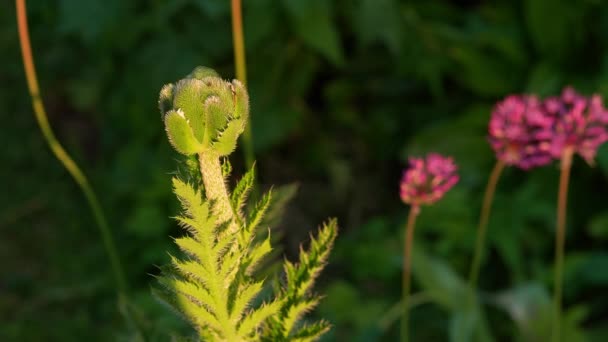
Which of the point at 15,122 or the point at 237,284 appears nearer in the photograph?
the point at 237,284

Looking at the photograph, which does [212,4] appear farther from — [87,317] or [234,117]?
[234,117]

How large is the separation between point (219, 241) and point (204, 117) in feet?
0.27

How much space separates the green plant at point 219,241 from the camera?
1.74 feet

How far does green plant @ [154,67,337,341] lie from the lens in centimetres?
53

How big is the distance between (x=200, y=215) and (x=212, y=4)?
1.88 m

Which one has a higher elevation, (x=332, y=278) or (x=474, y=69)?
(x=474, y=69)

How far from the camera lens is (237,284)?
593mm

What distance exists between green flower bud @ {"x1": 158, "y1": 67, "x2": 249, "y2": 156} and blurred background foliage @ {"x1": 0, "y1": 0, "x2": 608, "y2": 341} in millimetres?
1703

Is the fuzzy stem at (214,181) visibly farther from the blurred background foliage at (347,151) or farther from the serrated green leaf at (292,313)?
the blurred background foliage at (347,151)

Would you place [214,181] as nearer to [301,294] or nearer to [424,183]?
[301,294]

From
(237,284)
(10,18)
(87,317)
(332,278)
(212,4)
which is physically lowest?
(237,284)

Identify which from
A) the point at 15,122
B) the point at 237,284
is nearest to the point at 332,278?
the point at 15,122

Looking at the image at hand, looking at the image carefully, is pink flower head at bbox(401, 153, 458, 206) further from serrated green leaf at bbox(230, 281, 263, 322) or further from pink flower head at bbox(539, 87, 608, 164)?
serrated green leaf at bbox(230, 281, 263, 322)

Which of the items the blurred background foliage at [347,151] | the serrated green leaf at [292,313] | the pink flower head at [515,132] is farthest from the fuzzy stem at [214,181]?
the blurred background foliage at [347,151]
